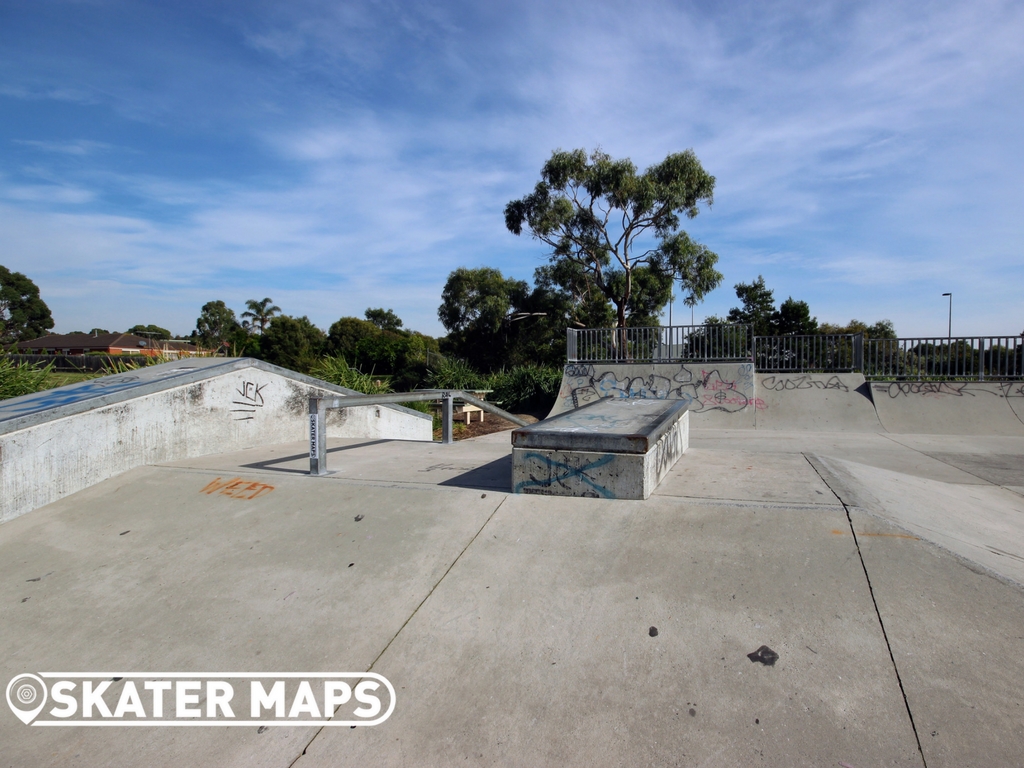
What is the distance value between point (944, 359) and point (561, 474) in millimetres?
12770

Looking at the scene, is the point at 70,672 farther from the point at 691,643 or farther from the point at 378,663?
the point at 691,643

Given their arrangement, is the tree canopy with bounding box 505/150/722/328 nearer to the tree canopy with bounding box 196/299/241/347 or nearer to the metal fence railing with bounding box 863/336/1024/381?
the metal fence railing with bounding box 863/336/1024/381

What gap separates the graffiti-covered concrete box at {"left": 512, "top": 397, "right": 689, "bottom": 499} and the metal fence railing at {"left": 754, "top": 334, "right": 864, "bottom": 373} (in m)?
10.3

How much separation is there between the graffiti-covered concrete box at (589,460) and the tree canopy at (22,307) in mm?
78267

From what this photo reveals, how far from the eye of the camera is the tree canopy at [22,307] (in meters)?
63.8

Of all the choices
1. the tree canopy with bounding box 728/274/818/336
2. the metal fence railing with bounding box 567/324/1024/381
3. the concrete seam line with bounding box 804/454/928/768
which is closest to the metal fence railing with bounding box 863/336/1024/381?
the metal fence railing with bounding box 567/324/1024/381

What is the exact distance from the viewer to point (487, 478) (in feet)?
15.4

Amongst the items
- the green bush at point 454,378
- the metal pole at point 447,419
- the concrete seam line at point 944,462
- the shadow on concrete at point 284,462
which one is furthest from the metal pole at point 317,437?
the green bush at point 454,378

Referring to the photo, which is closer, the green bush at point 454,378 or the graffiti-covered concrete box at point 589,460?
the graffiti-covered concrete box at point 589,460

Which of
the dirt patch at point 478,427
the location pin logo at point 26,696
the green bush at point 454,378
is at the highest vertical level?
the green bush at point 454,378

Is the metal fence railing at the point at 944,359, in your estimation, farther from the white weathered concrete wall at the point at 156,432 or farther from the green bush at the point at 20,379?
the green bush at the point at 20,379

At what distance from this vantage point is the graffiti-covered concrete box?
12.7 ft

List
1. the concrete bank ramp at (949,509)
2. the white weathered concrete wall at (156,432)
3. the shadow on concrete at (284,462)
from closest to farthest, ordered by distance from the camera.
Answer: the concrete bank ramp at (949,509) < the white weathered concrete wall at (156,432) < the shadow on concrete at (284,462)

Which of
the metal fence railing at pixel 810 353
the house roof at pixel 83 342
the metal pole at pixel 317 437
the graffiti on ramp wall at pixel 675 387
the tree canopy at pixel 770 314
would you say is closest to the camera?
the metal pole at pixel 317 437
